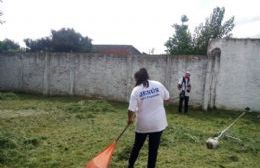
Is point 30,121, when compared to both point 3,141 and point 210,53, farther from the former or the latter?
point 210,53

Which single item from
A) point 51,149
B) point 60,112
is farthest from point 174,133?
point 60,112

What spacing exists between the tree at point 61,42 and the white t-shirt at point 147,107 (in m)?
29.4

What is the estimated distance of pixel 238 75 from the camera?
16.6 meters

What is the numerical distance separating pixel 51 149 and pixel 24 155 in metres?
0.80

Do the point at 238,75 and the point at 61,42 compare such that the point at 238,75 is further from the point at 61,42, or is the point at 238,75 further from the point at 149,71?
the point at 61,42

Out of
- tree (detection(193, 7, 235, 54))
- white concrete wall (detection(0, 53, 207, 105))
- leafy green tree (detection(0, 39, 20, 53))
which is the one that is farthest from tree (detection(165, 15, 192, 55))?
leafy green tree (detection(0, 39, 20, 53))

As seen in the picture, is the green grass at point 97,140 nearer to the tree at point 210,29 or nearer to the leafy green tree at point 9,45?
the tree at point 210,29

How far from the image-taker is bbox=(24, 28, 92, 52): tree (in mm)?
35000

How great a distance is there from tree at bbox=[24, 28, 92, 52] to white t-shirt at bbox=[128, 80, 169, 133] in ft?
96.4

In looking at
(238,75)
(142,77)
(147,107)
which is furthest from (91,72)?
(147,107)

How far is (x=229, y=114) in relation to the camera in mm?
15891

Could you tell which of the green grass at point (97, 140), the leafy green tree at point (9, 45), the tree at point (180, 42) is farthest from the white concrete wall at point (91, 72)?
the leafy green tree at point (9, 45)

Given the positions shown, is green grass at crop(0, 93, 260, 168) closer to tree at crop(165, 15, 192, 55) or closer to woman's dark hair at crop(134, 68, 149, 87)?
woman's dark hair at crop(134, 68, 149, 87)

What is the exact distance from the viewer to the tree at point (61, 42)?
35.0 metres
